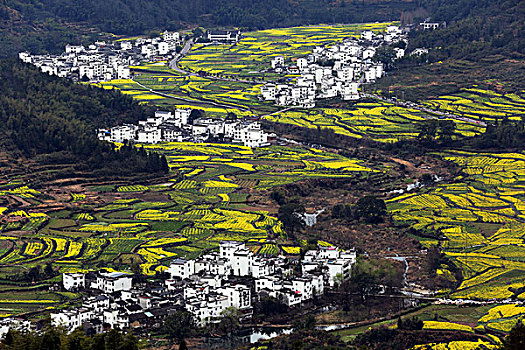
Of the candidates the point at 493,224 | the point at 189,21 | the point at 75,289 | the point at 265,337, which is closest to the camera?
the point at 265,337

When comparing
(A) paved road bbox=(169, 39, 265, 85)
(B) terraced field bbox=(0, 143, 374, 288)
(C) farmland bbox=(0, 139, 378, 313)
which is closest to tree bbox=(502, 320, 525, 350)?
(C) farmland bbox=(0, 139, 378, 313)

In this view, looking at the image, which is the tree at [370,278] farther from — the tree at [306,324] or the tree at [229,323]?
the tree at [229,323]

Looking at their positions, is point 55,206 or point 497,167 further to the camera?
point 497,167

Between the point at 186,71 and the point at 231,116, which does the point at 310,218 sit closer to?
the point at 231,116

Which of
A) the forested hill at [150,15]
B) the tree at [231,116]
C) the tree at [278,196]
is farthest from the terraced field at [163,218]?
the forested hill at [150,15]

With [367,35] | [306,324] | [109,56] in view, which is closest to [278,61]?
[367,35]

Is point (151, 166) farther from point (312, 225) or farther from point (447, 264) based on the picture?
point (447, 264)

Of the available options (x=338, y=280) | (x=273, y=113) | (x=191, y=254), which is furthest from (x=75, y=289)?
(x=273, y=113)
